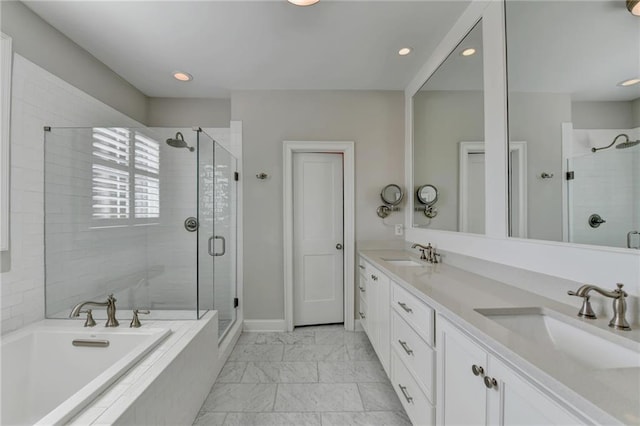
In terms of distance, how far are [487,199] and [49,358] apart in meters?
2.93

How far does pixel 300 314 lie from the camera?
3104mm

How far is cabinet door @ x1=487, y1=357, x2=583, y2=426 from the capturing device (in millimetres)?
663

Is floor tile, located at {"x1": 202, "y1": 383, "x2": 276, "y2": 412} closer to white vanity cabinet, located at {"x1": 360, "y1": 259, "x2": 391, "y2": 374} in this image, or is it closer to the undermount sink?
white vanity cabinet, located at {"x1": 360, "y1": 259, "x2": 391, "y2": 374}

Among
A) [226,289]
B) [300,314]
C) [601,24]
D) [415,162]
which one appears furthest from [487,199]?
[226,289]

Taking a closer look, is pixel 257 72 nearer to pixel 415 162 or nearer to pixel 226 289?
pixel 415 162

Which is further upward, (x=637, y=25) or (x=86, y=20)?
(x=86, y=20)

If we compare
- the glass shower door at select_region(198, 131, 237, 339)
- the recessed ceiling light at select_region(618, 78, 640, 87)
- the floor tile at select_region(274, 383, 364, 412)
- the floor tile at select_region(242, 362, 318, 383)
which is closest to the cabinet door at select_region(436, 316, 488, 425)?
the floor tile at select_region(274, 383, 364, 412)

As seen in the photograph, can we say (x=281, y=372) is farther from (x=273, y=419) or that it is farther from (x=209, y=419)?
(x=209, y=419)

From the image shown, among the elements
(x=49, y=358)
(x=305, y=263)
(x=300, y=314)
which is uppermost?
(x=305, y=263)

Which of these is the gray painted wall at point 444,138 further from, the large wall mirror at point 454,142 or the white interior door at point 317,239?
the white interior door at point 317,239

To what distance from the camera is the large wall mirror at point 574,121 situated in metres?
0.93

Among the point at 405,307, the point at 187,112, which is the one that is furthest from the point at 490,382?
the point at 187,112

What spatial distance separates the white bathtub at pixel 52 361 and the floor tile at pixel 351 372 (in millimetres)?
1273

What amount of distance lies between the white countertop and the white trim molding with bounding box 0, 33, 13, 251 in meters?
2.50
